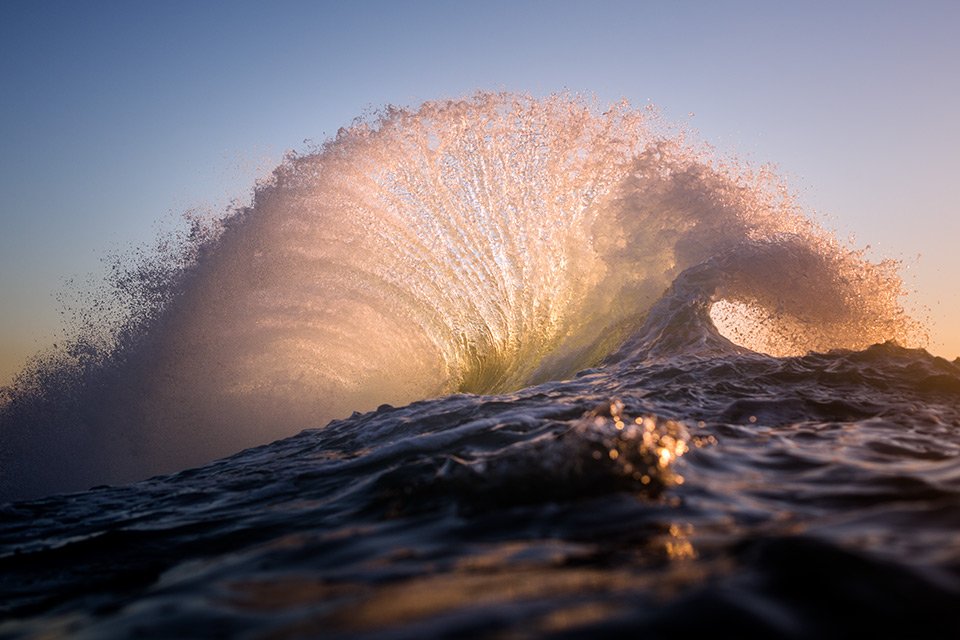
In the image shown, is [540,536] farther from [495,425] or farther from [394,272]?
[394,272]

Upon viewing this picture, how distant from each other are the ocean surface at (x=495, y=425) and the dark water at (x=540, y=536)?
2cm

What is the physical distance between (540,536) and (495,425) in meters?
2.75

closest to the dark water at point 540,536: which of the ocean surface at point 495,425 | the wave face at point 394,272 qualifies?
the ocean surface at point 495,425

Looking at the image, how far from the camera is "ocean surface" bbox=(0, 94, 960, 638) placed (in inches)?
80.3

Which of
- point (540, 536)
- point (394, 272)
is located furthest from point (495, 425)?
point (394, 272)

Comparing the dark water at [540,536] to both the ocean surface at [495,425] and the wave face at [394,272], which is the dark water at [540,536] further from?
the wave face at [394,272]

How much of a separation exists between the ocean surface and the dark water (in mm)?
19

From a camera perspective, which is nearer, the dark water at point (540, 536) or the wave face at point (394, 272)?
the dark water at point (540, 536)

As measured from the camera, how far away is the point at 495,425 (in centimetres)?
532

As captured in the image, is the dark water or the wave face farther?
the wave face

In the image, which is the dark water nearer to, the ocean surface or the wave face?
the ocean surface

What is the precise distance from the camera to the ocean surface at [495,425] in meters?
2.04

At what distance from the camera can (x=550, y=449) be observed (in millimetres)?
3527

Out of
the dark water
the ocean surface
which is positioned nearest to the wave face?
the ocean surface
